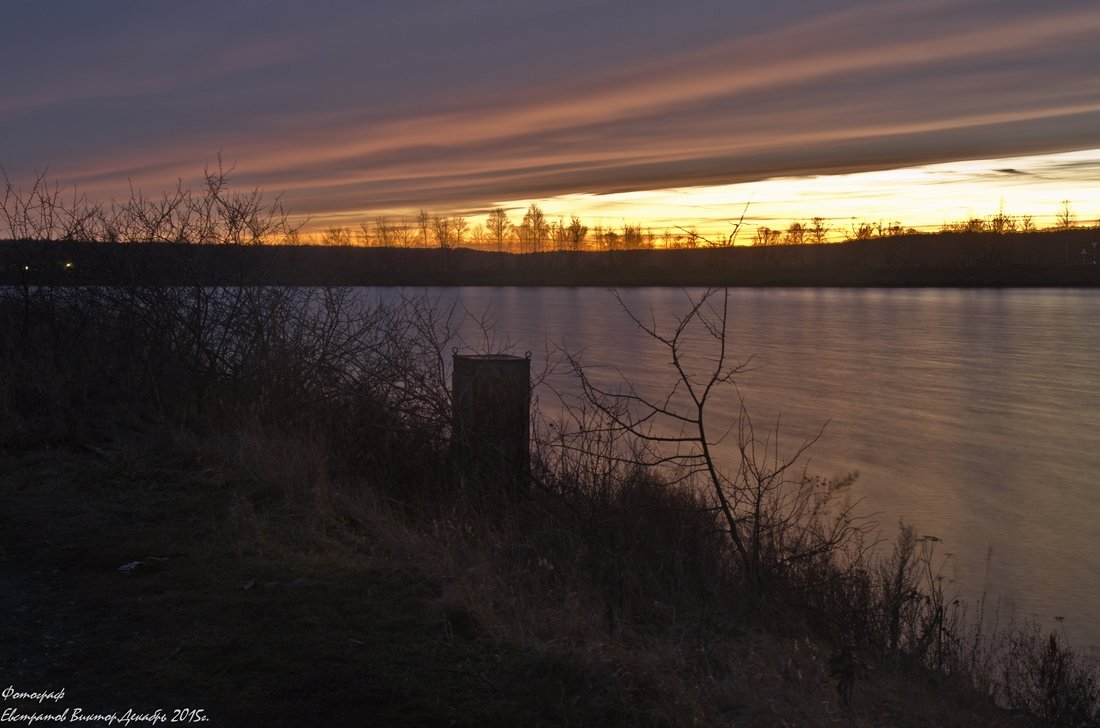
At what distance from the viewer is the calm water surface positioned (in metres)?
11.0

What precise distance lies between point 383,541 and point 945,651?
480cm

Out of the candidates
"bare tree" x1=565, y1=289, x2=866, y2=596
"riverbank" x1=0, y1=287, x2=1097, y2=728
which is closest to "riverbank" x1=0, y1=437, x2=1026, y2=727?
"riverbank" x1=0, y1=287, x2=1097, y2=728

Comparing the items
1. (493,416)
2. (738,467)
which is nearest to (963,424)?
(738,467)

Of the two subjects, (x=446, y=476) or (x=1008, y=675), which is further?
(x=446, y=476)

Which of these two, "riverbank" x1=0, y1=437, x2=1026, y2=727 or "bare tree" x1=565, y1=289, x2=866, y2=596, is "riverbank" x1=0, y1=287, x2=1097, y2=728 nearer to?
"riverbank" x1=0, y1=437, x2=1026, y2=727

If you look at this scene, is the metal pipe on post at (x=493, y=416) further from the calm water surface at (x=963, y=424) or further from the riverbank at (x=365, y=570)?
the calm water surface at (x=963, y=424)

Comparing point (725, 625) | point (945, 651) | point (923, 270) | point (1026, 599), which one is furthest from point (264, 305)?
point (923, 270)

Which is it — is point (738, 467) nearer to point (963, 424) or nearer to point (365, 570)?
point (963, 424)

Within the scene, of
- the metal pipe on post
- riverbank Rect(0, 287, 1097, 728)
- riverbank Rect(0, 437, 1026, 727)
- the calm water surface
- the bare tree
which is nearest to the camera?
riverbank Rect(0, 437, 1026, 727)

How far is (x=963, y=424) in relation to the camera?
20.8 meters

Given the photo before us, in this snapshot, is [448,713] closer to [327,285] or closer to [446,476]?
[446,476]

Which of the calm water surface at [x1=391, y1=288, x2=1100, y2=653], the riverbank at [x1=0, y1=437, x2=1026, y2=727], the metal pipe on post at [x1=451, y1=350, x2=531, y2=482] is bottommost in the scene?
the calm water surface at [x1=391, y1=288, x2=1100, y2=653]

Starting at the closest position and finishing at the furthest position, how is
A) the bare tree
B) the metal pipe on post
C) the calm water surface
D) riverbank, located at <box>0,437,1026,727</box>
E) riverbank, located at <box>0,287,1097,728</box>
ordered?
riverbank, located at <box>0,437,1026,727</box>, riverbank, located at <box>0,287,1097,728</box>, the bare tree, the metal pipe on post, the calm water surface

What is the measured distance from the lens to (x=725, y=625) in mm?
6031
